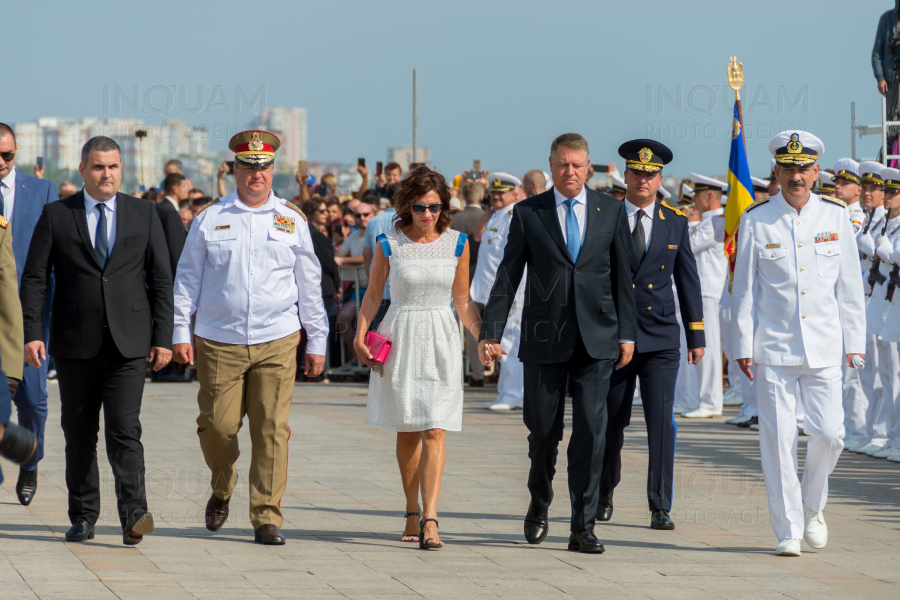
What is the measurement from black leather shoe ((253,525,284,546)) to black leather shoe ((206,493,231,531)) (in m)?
0.37

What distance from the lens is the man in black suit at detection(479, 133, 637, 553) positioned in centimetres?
683

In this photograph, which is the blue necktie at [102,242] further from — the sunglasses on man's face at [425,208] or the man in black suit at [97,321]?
the sunglasses on man's face at [425,208]

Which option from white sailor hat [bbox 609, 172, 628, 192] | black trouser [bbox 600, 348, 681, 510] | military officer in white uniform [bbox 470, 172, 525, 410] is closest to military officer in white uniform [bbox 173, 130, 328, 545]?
black trouser [bbox 600, 348, 681, 510]

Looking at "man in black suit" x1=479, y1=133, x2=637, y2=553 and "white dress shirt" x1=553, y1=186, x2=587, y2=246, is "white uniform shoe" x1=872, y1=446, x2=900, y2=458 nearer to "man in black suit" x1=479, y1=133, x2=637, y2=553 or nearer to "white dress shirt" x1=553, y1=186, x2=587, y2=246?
"man in black suit" x1=479, y1=133, x2=637, y2=553

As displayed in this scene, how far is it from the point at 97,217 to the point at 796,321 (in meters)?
3.84

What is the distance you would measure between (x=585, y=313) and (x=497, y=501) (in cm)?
195

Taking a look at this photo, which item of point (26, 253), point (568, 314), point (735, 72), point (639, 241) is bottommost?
point (568, 314)

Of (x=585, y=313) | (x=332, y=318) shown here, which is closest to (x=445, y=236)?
(x=585, y=313)

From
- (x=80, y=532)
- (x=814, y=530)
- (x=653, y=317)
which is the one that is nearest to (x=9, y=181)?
(x=80, y=532)

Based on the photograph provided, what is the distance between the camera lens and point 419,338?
6.96 metres

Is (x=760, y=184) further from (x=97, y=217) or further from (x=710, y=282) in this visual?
(x=97, y=217)

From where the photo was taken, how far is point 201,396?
707 cm

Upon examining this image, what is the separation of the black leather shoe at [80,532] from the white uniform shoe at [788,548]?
11.9 feet

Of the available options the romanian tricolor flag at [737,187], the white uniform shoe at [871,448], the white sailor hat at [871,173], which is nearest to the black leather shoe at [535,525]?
the white uniform shoe at [871,448]
